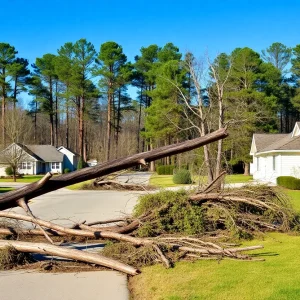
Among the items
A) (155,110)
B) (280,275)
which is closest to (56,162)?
(155,110)

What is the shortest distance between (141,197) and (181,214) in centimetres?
122

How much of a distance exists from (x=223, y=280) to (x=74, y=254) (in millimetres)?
2459

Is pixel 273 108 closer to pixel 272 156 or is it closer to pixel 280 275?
pixel 272 156

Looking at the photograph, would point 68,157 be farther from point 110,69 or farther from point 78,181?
point 78,181

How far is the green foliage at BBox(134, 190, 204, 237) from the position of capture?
8.09 meters

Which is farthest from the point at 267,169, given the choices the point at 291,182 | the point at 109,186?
the point at 109,186

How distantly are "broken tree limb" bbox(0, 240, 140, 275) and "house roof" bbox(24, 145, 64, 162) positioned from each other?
154 feet

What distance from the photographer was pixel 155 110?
48250 millimetres

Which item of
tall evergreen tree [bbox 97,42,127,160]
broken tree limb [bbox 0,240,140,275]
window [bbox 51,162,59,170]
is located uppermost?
tall evergreen tree [bbox 97,42,127,160]

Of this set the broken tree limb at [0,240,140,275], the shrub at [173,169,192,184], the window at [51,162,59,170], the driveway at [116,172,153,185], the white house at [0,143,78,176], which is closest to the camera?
the broken tree limb at [0,240,140,275]

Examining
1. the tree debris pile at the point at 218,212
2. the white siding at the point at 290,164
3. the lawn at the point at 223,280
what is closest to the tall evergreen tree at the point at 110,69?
the white siding at the point at 290,164

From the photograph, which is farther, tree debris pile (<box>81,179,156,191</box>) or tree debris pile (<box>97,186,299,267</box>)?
tree debris pile (<box>81,179,156,191</box>)

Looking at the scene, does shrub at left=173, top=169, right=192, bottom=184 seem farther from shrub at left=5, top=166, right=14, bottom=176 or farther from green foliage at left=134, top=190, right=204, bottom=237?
green foliage at left=134, top=190, right=204, bottom=237

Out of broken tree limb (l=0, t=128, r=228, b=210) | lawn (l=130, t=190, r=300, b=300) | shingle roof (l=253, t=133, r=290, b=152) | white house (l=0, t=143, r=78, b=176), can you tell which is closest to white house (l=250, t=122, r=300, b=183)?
shingle roof (l=253, t=133, r=290, b=152)
